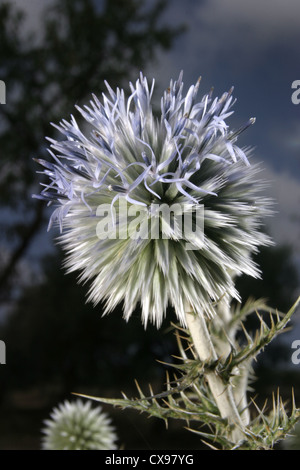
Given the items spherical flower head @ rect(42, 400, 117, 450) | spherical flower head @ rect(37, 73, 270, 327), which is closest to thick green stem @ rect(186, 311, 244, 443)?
spherical flower head @ rect(37, 73, 270, 327)

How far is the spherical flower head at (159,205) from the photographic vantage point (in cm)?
141

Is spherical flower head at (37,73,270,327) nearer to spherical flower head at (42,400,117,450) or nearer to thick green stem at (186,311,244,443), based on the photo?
thick green stem at (186,311,244,443)

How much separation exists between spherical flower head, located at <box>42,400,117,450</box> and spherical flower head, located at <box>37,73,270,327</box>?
1.31 metres

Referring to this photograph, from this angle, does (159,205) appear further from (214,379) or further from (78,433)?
(78,433)

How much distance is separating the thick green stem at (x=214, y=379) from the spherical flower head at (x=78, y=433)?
1.23 meters

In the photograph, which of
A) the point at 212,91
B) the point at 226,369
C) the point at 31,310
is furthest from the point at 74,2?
the point at 226,369

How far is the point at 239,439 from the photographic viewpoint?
1462 millimetres

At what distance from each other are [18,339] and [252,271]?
231 inches

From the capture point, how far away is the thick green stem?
55.6 inches

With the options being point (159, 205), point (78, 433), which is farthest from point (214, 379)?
point (78, 433)

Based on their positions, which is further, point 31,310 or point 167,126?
point 31,310

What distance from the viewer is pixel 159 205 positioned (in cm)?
143

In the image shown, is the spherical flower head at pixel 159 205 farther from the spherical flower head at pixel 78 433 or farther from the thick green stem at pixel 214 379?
the spherical flower head at pixel 78 433

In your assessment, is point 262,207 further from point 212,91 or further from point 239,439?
point 239,439
